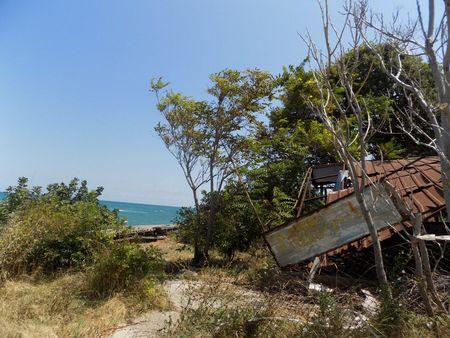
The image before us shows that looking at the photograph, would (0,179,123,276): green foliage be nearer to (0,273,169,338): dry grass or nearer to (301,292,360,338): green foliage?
(0,273,169,338): dry grass

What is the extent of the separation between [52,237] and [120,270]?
254 centimetres

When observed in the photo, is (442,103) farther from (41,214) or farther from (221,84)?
(41,214)

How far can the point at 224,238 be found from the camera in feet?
32.5

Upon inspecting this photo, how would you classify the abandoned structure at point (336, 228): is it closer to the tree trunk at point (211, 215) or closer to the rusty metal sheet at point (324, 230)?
the rusty metal sheet at point (324, 230)

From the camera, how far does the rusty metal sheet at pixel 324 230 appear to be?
22.3 ft

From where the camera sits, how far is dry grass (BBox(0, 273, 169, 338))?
4758mm

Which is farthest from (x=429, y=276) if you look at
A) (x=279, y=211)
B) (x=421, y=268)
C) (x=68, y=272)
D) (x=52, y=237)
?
(x=52, y=237)

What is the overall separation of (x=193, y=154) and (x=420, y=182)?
5.44 metres

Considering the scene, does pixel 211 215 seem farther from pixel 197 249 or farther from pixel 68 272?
pixel 68 272

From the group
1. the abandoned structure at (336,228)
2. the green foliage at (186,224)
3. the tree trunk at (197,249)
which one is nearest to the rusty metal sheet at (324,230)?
the abandoned structure at (336,228)

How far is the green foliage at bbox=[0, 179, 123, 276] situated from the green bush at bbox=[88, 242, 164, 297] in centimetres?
79

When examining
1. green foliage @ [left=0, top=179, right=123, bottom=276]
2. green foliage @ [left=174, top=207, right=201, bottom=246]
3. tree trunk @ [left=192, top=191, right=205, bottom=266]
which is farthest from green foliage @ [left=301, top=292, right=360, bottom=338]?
green foliage @ [left=174, top=207, right=201, bottom=246]

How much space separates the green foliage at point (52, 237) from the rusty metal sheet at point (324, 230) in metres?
3.32

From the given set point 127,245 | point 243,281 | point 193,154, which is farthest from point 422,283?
point 193,154
